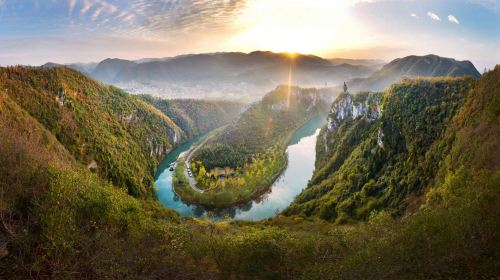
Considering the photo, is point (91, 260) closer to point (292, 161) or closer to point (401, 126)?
point (401, 126)

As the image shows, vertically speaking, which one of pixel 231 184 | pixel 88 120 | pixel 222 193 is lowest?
pixel 222 193

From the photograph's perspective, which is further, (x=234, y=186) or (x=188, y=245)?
(x=234, y=186)

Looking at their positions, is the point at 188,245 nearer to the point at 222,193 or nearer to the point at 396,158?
the point at 396,158

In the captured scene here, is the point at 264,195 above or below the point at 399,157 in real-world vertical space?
below

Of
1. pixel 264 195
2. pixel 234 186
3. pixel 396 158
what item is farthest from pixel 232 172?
pixel 396 158

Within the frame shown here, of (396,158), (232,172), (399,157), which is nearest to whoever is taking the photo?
(399,157)

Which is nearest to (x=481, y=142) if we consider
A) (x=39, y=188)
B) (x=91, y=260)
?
(x=91, y=260)

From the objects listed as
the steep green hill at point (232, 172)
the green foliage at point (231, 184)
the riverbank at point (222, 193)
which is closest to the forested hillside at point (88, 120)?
the riverbank at point (222, 193)

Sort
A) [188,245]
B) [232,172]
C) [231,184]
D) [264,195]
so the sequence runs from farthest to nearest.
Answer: [232,172], [231,184], [264,195], [188,245]

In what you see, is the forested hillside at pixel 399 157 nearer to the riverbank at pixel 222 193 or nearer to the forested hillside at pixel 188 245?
the riverbank at pixel 222 193
